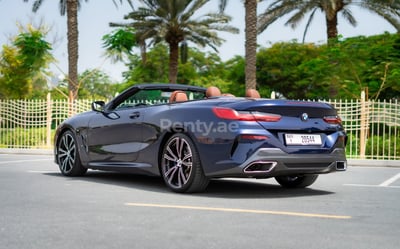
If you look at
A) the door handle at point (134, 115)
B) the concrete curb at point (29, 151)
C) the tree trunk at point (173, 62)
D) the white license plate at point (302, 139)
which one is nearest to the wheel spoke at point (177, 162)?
the door handle at point (134, 115)

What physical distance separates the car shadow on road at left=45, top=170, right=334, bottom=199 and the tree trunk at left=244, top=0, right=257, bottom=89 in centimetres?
1352

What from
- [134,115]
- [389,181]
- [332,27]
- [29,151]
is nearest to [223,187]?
[134,115]

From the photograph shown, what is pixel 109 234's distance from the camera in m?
5.34

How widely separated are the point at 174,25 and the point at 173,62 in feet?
6.62

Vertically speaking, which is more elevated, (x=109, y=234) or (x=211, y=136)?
(x=211, y=136)

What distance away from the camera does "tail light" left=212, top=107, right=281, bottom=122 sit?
7.44 m

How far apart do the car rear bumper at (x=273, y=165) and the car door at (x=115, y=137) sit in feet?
5.16

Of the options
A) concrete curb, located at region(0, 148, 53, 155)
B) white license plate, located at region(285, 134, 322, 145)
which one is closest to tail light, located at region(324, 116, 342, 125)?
white license plate, located at region(285, 134, 322, 145)

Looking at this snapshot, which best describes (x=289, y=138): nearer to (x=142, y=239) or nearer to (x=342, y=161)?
(x=342, y=161)

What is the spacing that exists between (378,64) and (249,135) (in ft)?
91.1

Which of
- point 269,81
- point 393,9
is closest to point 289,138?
point 393,9

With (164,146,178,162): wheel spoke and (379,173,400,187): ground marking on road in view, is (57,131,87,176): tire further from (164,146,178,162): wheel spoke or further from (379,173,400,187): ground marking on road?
(379,173,400,187): ground marking on road

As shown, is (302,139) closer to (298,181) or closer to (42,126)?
(298,181)

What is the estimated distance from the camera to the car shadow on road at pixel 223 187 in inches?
Answer: 319
